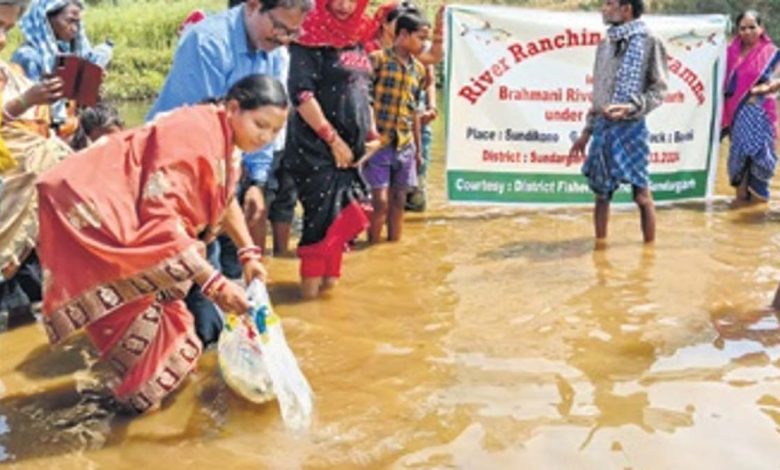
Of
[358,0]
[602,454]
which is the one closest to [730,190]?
[358,0]

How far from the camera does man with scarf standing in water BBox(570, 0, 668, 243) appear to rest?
574 cm

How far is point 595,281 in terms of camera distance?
204 inches

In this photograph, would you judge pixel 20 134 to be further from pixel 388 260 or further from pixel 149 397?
pixel 388 260

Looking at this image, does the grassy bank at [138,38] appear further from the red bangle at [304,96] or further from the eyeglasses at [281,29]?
the eyeglasses at [281,29]

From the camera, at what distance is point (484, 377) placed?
3.69m

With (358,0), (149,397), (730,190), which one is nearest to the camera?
(149,397)

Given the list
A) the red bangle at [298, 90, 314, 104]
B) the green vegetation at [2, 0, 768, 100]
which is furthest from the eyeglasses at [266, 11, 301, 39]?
the green vegetation at [2, 0, 768, 100]

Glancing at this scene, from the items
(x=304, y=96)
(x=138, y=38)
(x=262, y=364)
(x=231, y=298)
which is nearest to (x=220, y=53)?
(x=304, y=96)

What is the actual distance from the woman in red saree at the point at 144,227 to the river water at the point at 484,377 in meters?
0.28

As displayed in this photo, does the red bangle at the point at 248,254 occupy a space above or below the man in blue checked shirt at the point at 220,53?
below

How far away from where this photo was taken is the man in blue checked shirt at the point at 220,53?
382 centimetres

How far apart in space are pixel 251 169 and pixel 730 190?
16.8 ft

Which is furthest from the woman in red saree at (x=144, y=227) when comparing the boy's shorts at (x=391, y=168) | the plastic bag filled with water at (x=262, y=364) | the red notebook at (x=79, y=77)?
the boy's shorts at (x=391, y=168)

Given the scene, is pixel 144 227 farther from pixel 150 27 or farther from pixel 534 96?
pixel 150 27
